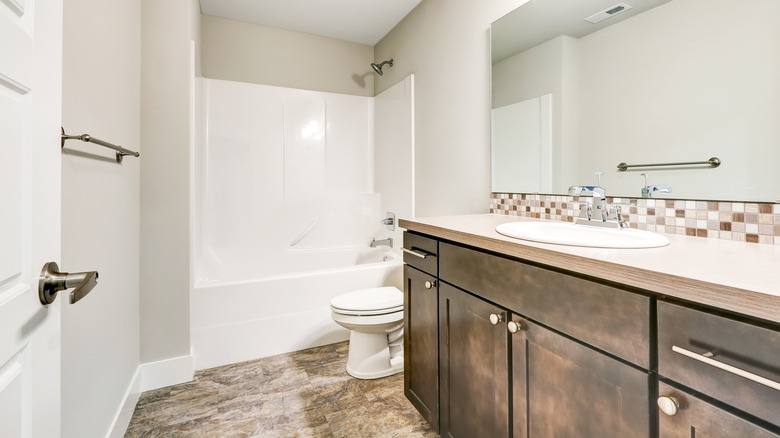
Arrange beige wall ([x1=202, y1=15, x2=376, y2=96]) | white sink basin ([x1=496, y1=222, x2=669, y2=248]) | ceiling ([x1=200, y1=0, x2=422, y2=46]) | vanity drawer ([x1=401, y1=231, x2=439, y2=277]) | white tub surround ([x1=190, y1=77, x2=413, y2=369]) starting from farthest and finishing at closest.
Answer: beige wall ([x1=202, y1=15, x2=376, y2=96]), ceiling ([x1=200, y1=0, x2=422, y2=46]), white tub surround ([x1=190, y1=77, x2=413, y2=369]), vanity drawer ([x1=401, y1=231, x2=439, y2=277]), white sink basin ([x1=496, y1=222, x2=669, y2=248])

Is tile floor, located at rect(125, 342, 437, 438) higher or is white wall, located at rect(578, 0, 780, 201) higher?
white wall, located at rect(578, 0, 780, 201)

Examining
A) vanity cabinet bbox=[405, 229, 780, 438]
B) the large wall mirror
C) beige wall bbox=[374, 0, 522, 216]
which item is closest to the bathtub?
beige wall bbox=[374, 0, 522, 216]

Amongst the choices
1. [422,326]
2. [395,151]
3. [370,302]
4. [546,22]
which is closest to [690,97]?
[546,22]

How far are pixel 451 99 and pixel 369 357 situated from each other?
1.64 m

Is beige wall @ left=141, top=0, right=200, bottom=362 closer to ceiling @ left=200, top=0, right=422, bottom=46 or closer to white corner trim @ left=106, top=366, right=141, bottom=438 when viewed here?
white corner trim @ left=106, top=366, right=141, bottom=438

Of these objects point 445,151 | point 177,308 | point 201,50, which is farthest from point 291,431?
point 201,50

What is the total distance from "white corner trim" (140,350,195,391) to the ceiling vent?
8.38 ft

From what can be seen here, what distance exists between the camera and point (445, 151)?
7.38 ft

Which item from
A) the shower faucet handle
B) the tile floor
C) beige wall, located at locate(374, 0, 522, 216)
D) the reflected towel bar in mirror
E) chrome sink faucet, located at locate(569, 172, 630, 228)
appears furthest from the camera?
the shower faucet handle

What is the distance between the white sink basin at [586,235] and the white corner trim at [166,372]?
186cm

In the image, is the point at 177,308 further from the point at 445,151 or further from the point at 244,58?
the point at 244,58

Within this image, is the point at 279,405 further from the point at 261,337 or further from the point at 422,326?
the point at 422,326

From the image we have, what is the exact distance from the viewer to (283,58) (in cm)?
298

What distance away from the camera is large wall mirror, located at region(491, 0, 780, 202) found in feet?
3.18
